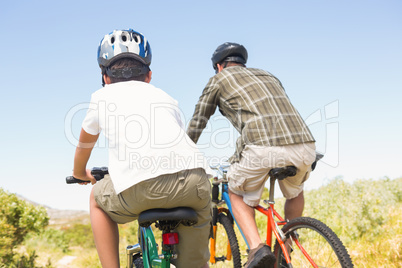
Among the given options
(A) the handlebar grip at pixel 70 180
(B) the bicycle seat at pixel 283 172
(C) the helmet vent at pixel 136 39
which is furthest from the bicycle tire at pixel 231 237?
(C) the helmet vent at pixel 136 39

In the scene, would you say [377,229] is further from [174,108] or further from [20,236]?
[20,236]

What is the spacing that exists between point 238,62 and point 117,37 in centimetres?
144

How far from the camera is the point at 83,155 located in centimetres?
250

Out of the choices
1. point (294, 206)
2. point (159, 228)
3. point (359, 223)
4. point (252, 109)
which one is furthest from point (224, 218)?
point (359, 223)

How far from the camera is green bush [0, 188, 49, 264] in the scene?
5.41 metres

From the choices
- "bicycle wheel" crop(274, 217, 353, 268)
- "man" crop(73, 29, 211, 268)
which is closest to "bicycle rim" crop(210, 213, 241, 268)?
"bicycle wheel" crop(274, 217, 353, 268)

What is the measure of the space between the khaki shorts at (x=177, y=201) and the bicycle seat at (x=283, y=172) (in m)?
0.87

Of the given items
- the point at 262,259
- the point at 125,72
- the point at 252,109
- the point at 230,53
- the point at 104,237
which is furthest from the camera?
the point at 230,53

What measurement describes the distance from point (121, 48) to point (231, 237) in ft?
7.81

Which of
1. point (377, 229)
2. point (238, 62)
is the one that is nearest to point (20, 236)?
point (238, 62)

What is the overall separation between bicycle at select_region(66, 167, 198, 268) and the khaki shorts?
4 centimetres

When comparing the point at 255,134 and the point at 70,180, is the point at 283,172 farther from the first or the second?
the point at 70,180

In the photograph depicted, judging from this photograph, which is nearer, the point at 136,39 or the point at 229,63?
the point at 136,39

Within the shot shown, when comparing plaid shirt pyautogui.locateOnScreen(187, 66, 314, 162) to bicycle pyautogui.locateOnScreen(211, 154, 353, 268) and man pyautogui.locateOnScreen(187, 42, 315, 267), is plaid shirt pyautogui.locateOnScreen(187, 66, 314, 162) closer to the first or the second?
man pyautogui.locateOnScreen(187, 42, 315, 267)
